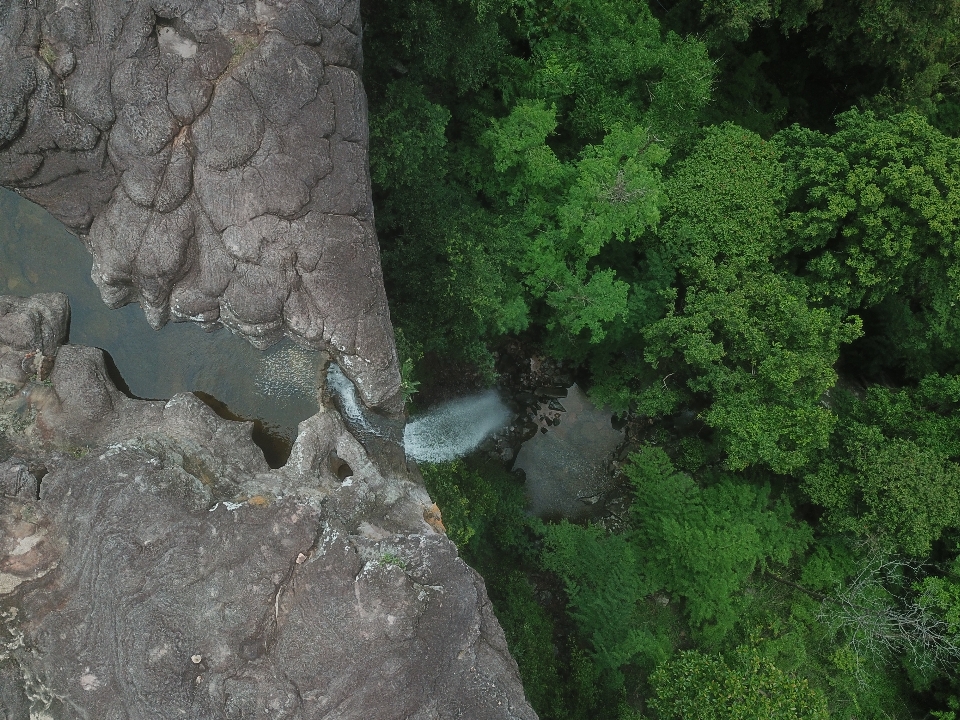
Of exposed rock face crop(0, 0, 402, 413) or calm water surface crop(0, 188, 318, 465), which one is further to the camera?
calm water surface crop(0, 188, 318, 465)

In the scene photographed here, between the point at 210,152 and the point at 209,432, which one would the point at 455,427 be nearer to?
the point at 209,432

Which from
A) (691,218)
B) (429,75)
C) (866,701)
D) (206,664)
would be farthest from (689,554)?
(429,75)

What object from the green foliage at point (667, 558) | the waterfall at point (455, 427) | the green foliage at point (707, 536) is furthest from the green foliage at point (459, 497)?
the green foliage at point (707, 536)

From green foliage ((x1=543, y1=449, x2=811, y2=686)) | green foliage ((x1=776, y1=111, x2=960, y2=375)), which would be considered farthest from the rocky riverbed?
green foliage ((x1=776, y1=111, x2=960, y2=375))

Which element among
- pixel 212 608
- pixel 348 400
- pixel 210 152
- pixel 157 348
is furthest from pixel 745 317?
pixel 157 348

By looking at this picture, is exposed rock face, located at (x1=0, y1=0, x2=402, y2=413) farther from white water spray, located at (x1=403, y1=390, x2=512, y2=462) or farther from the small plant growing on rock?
white water spray, located at (x1=403, y1=390, x2=512, y2=462)

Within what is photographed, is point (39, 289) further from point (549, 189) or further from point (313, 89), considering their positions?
point (549, 189)

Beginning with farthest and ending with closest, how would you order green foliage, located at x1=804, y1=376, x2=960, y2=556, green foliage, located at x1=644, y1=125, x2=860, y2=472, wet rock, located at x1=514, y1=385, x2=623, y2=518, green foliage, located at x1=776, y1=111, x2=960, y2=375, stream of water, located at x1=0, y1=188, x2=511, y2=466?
wet rock, located at x1=514, y1=385, x2=623, y2=518 < green foliage, located at x1=644, y1=125, x2=860, y2=472 < green foliage, located at x1=804, y1=376, x2=960, y2=556 < green foliage, located at x1=776, y1=111, x2=960, y2=375 < stream of water, located at x1=0, y1=188, x2=511, y2=466

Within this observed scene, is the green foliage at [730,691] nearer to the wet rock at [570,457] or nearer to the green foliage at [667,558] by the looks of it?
the green foliage at [667,558]
